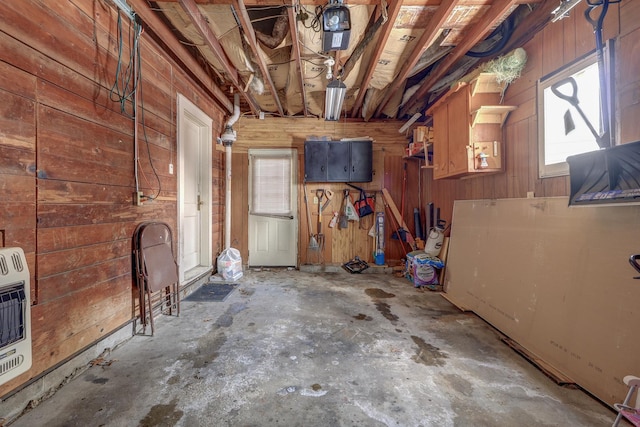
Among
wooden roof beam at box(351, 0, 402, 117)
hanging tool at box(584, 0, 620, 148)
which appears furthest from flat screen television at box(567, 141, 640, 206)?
wooden roof beam at box(351, 0, 402, 117)

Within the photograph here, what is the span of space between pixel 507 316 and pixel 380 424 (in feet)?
5.39

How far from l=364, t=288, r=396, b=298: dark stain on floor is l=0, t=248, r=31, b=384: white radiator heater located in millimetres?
2980

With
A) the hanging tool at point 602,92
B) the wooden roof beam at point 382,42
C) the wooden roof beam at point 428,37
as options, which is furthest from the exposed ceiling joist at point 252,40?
the hanging tool at point 602,92

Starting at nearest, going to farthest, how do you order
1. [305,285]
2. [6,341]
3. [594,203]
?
[6,341], [594,203], [305,285]

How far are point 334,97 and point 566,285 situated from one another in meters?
3.02

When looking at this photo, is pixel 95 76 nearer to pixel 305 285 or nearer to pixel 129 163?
pixel 129 163

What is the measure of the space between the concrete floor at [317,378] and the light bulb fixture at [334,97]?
103 inches

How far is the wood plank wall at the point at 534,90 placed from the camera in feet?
5.23

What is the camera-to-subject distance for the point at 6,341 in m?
1.22

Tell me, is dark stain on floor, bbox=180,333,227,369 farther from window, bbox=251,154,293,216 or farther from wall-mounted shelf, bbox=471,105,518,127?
wall-mounted shelf, bbox=471,105,518,127

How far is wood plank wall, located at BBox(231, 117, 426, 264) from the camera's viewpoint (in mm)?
4762

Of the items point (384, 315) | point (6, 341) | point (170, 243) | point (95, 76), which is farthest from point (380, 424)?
point (95, 76)

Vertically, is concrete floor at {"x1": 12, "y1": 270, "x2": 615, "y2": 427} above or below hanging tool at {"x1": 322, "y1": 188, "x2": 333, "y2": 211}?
below

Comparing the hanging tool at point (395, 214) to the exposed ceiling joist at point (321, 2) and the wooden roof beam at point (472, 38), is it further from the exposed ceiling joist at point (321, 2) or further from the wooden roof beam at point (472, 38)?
the exposed ceiling joist at point (321, 2)
